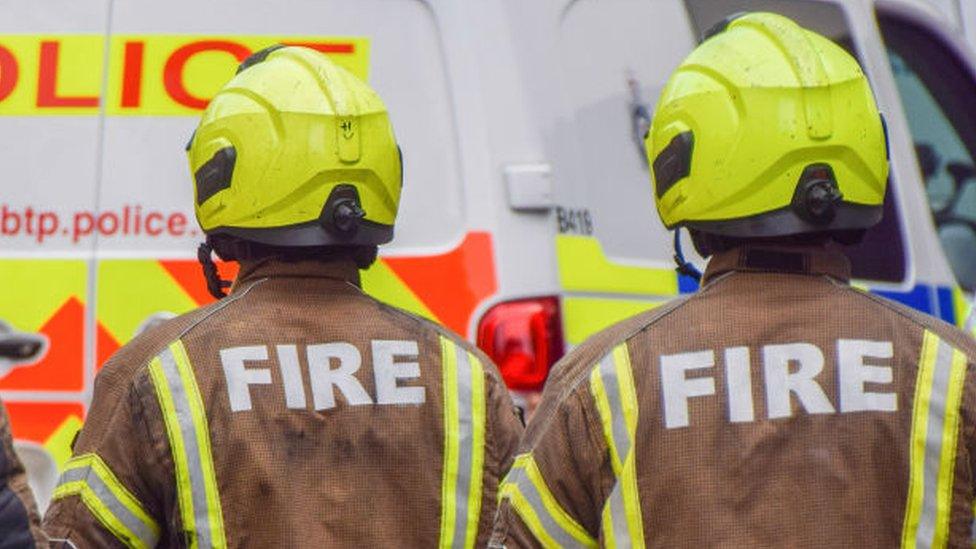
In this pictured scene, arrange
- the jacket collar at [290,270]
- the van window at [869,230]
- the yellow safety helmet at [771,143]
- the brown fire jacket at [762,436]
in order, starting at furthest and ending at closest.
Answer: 1. the van window at [869,230]
2. the jacket collar at [290,270]
3. the yellow safety helmet at [771,143]
4. the brown fire jacket at [762,436]

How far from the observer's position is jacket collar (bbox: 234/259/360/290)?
400cm

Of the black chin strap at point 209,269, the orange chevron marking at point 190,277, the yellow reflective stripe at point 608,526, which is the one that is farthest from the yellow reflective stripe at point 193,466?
the orange chevron marking at point 190,277

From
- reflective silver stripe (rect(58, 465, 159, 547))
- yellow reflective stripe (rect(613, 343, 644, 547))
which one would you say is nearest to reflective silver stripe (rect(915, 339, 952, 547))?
yellow reflective stripe (rect(613, 343, 644, 547))

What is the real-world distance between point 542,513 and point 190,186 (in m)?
1.98

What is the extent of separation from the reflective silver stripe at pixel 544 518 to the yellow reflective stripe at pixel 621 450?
2.1 inches

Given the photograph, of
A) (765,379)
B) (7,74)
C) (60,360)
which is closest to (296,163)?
(765,379)

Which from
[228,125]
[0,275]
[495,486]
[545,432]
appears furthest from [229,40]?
[545,432]

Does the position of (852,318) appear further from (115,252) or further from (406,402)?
(115,252)

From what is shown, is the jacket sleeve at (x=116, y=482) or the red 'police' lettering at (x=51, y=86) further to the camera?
the red 'police' lettering at (x=51, y=86)

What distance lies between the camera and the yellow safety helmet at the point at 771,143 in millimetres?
3486

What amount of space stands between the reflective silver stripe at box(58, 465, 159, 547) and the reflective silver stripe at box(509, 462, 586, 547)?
632 millimetres

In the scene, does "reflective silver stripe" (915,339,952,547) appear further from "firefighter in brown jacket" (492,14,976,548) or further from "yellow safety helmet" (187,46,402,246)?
"yellow safety helmet" (187,46,402,246)

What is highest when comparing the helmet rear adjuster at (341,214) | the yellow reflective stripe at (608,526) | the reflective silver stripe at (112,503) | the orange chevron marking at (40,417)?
the helmet rear adjuster at (341,214)

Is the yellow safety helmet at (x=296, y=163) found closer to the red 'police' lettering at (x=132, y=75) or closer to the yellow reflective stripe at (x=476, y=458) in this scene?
the yellow reflective stripe at (x=476, y=458)
